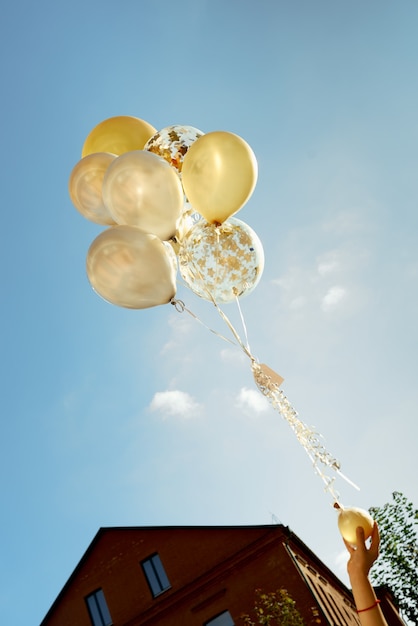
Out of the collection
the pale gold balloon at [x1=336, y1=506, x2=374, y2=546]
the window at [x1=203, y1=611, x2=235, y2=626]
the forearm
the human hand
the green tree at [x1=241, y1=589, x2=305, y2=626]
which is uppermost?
the window at [x1=203, y1=611, x2=235, y2=626]

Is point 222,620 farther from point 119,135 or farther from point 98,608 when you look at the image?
point 119,135

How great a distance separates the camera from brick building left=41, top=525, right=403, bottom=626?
1124 cm

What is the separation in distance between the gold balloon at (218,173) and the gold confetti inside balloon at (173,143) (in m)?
0.39

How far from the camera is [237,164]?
2.83 meters

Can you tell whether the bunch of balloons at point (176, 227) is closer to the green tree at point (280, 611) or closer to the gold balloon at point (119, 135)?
the gold balloon at point (119, 135)

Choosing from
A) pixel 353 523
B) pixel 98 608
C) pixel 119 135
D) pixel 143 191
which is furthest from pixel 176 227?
pixel 98 608

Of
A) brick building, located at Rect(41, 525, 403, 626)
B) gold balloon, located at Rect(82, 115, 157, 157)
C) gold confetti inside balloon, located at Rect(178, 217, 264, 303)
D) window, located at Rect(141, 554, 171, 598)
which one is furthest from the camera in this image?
window, located at Rect(141, 554, 171, 598)

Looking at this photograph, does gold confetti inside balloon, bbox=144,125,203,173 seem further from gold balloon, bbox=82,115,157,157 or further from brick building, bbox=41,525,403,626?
brick building, bbox=41,525,403,626

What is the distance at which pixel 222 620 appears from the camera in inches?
443

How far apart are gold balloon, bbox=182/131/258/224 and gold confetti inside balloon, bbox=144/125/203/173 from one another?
385 millimetres

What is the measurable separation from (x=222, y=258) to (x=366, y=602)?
83.7 inches

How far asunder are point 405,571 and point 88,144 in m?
20.3

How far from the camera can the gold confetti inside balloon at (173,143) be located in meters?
3.24

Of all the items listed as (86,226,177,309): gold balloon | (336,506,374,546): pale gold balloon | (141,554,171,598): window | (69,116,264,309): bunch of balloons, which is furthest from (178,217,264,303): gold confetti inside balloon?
(141,554,171,598): window
